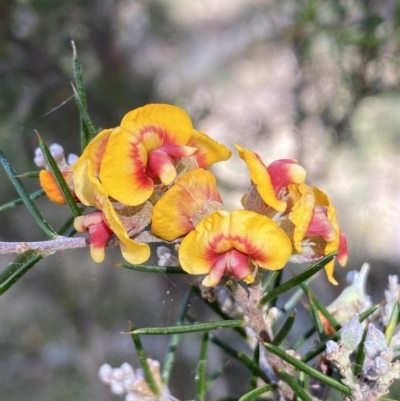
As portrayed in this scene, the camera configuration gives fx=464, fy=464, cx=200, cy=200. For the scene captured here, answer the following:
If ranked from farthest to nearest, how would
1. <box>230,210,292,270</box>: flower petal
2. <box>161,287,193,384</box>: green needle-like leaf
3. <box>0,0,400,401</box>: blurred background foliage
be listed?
<box>0,0,400,401</box>: blurred background foliage
<box>161,287,193,384</box>: green needle-like leaf
<box>230,210,292,270</box>: flower petal

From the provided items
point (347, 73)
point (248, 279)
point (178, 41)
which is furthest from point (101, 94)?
point (248, 279)

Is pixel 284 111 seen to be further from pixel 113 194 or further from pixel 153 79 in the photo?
pixel 113 194

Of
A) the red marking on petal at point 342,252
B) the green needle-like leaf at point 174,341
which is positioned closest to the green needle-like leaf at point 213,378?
the green needle-like leaf at point 174,341

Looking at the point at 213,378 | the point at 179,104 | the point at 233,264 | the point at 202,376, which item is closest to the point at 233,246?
the point at 233,264

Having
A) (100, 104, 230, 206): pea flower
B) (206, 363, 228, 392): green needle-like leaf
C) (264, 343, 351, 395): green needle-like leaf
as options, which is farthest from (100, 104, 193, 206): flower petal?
(206, 363, 228, 392): green needle-like leaf

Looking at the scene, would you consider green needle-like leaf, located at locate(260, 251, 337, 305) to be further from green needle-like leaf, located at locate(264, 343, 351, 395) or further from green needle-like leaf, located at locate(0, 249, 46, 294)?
green needle-like leaf, located at locate(0, 249, 46, 294)

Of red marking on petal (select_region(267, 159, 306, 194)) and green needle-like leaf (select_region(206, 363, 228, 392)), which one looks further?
green needle-like leaf (select_region(206, 363, 228, 392))

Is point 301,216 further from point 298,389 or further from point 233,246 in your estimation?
point 298,389
